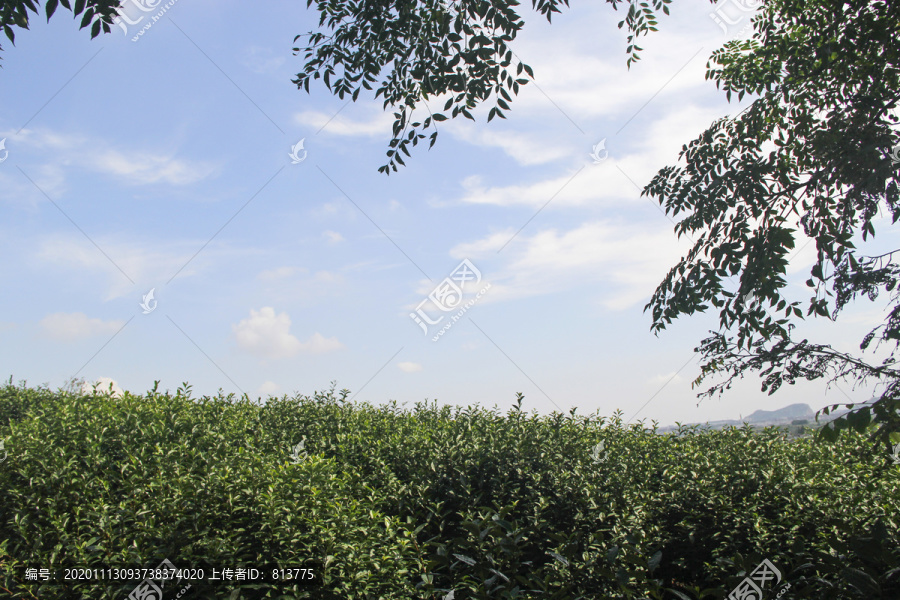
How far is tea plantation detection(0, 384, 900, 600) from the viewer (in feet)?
13.4

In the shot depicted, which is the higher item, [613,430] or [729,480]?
[613,430]

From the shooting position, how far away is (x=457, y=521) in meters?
5.46

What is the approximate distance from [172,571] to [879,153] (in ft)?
26.3

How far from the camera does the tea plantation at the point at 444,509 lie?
4.09 m

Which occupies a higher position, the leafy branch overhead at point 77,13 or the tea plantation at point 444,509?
the leafy branch overhead at point 77,13

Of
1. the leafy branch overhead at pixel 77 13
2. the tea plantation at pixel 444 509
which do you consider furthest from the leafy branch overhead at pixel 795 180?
the leafy branch overhead at pixel 77 13

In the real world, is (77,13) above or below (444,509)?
above

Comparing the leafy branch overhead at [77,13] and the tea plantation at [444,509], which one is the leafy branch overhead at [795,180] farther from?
the leafy branch overhead at [77,13]

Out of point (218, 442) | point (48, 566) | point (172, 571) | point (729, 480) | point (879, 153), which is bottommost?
point (729, 480)

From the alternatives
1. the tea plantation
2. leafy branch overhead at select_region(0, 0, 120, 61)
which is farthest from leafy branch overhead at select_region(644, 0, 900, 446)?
leafy branch overhead at select_region(0, 0, 120, 61)

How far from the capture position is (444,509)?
5.47 metres

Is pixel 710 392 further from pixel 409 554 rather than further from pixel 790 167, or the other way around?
pixel 409 554

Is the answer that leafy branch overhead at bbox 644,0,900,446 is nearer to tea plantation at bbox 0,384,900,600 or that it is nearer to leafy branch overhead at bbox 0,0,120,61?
tea plantation at bbox 0,384,900,600

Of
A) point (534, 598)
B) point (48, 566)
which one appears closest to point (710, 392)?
point (534, 598)
